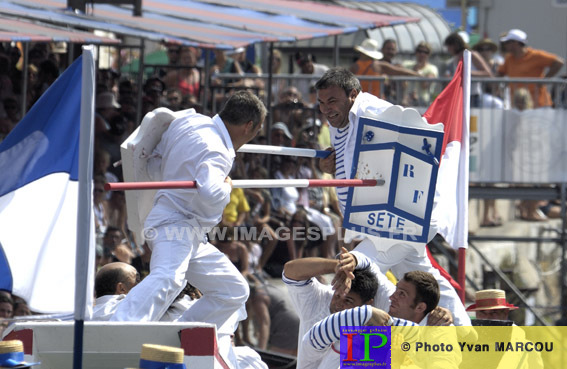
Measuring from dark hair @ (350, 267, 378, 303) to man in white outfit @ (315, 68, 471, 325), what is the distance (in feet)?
3.26

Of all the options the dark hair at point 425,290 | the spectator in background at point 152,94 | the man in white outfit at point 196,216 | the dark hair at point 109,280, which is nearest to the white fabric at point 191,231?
the man in white outfit at point 196,216

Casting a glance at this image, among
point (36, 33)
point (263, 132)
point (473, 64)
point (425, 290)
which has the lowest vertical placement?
point (425, 290)

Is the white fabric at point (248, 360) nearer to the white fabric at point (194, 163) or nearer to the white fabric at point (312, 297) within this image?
the white fabric at point (312, 297)

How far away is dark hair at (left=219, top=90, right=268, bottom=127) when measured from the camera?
7.17m

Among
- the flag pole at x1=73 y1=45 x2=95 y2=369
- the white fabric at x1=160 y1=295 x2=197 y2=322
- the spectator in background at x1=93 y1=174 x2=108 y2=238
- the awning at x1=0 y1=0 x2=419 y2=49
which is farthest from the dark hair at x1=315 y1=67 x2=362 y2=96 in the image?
the spectator in background at x1=93 y1=174 x2=108 y2=238

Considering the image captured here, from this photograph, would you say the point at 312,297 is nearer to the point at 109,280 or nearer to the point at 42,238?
the point at 109,280

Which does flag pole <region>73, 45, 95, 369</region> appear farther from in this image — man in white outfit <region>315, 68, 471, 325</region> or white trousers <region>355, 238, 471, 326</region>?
white trousers <region>355, 238, 471, 326</region>

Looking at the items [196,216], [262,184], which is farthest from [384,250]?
[196,216]

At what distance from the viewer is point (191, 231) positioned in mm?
7047

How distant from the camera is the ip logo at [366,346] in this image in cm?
590

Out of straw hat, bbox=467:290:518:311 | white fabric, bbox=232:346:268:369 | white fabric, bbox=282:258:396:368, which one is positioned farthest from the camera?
straw hat, bbox=467:290:518:311

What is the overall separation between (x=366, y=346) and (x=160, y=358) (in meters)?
1.28

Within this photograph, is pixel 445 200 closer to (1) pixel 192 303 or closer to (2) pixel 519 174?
(1) pixel 192 303

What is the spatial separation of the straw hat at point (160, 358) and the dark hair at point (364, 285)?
1651 mm
